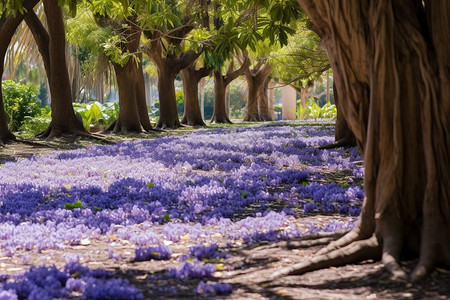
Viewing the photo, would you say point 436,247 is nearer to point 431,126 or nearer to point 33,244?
point 431,126

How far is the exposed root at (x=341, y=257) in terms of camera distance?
3775mm

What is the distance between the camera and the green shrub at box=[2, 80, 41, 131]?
77.5 ft

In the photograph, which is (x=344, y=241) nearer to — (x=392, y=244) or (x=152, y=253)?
(x=392, y=244)

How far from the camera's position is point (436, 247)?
12.0 feet

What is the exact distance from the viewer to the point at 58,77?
17.6 meters

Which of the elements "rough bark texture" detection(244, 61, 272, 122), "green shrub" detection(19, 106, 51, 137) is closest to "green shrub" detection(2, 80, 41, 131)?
"green shrub" detection(19, 106, 51, 137)

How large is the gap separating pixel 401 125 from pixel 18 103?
73.7 feet

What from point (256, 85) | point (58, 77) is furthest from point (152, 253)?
point (256, 85)

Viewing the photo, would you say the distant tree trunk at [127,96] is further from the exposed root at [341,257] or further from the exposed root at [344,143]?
the exposed root at [341,257]

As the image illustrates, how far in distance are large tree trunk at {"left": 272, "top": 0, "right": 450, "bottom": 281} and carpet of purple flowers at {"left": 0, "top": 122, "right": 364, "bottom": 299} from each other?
1.13 m

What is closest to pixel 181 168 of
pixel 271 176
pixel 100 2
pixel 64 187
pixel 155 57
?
pixel 271 176

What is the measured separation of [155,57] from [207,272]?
23859mm

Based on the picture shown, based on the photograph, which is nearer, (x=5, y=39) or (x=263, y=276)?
(x=263, y=276)

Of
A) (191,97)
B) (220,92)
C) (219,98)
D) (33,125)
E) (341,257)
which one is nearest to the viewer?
(341,257)
